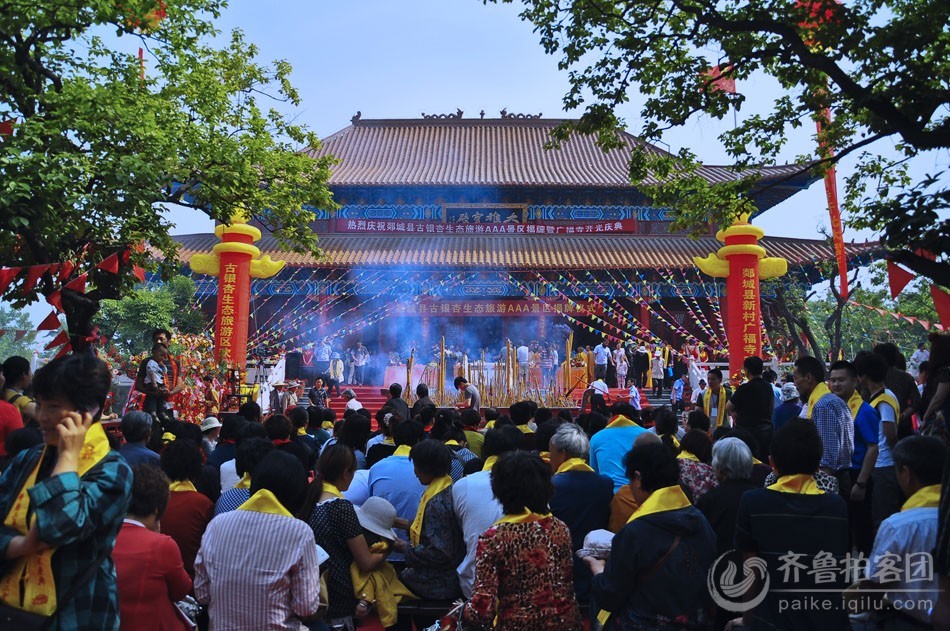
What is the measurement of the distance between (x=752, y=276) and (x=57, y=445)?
18.5 meters

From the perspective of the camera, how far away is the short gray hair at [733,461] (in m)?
3.93

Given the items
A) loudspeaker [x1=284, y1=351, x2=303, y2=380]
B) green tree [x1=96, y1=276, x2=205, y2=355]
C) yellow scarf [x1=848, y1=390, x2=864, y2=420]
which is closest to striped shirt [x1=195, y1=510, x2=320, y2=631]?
yellow scarf [x1=848, y1=390, x2=864, y2=420]

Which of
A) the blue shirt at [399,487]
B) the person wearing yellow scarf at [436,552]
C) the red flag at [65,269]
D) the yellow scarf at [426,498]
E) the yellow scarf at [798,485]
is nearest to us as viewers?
the yellow scarf at [798,485]

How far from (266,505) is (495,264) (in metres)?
18.8

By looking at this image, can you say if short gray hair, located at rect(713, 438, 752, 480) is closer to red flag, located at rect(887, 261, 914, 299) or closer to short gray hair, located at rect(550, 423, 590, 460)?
short gray hair, located at rect(550, 423, 590, 460)

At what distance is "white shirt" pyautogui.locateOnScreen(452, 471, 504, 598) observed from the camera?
3.75 metres

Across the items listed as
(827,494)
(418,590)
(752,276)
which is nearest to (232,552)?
(418,590)

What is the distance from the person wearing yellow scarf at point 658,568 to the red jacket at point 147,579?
5.39 ft

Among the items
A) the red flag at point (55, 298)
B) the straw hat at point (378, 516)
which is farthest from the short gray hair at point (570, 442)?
the red flag at point (55, 298)

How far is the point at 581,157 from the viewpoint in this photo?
27516 mm

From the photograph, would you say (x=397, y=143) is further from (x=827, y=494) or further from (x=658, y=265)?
(x=827, y=494)

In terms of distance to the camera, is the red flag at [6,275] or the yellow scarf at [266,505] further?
the red flag at [6,275]

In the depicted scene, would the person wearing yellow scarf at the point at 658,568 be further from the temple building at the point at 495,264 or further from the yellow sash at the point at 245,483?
the temple building at the point at 495,264

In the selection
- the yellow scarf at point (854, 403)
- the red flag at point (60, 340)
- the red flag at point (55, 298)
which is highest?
the red flag at point (55, 298)
